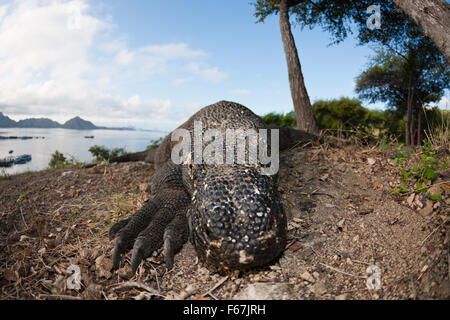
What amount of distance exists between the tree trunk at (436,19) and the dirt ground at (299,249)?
170 cm

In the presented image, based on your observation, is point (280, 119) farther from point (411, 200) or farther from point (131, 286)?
point (131, 286)

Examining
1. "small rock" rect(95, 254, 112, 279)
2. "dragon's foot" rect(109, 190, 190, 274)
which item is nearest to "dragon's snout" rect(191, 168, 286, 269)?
"dragon's foot" rect(109, 190, 190, 274)

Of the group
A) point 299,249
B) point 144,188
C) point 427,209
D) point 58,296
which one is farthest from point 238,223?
point 144,188

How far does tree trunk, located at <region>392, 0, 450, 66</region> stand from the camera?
11.7 ft

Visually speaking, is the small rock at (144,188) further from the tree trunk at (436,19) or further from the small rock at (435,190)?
the tree trunk at (436,19)

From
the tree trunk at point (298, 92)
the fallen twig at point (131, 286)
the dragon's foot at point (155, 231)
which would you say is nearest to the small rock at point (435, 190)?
the dragon's foot at point (155, 231)

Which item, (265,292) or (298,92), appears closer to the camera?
(265,292)

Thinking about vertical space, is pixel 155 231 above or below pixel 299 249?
above

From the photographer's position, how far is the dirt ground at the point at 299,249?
6.08 feet

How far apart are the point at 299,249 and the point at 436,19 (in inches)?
143

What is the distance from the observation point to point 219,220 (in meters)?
1.71

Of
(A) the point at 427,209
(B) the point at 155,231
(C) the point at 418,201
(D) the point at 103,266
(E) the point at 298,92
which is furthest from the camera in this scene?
(E) the point at 298,92

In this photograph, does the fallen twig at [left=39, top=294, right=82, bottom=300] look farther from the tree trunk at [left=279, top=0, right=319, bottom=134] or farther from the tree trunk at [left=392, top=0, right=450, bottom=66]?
the tree trunk at [left=279, top=0, right=319, bottom=134]
